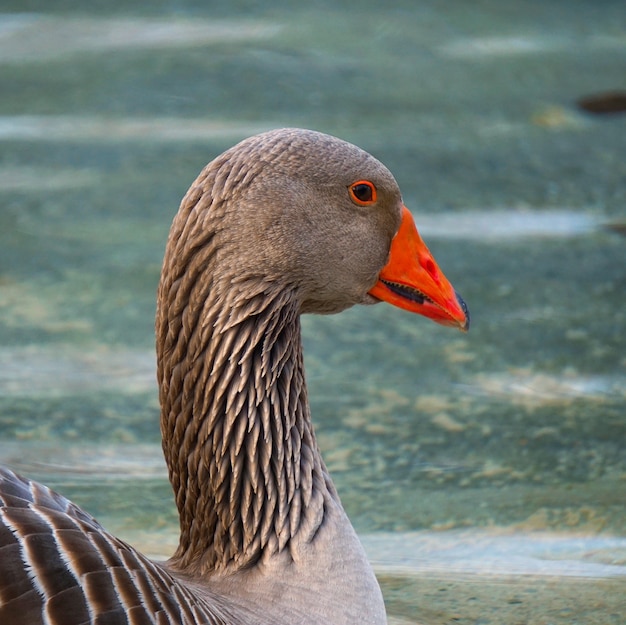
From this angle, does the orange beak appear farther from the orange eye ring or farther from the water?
the water

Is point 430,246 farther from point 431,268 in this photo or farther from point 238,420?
point 238,420

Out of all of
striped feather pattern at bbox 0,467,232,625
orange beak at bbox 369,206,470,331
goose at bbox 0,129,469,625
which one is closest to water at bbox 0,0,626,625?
goose at bbox 0,129,469,625

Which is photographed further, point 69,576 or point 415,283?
point 415,283

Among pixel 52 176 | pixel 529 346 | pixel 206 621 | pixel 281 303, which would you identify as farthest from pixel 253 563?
pixel 52 176

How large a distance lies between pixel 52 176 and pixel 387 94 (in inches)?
94.7

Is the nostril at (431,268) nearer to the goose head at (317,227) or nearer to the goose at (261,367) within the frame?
the goose head at (317,227)

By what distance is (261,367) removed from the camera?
330cm

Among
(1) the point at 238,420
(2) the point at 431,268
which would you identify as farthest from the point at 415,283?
(1) the point at 238,420

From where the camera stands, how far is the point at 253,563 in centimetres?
334

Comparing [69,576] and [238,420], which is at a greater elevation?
[238,420]

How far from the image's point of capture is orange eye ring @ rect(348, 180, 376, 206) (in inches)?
132

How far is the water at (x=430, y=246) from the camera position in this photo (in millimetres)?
4512

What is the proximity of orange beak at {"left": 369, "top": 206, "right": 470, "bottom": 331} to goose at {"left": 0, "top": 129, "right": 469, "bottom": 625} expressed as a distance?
0.19 feet

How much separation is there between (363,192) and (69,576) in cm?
134
